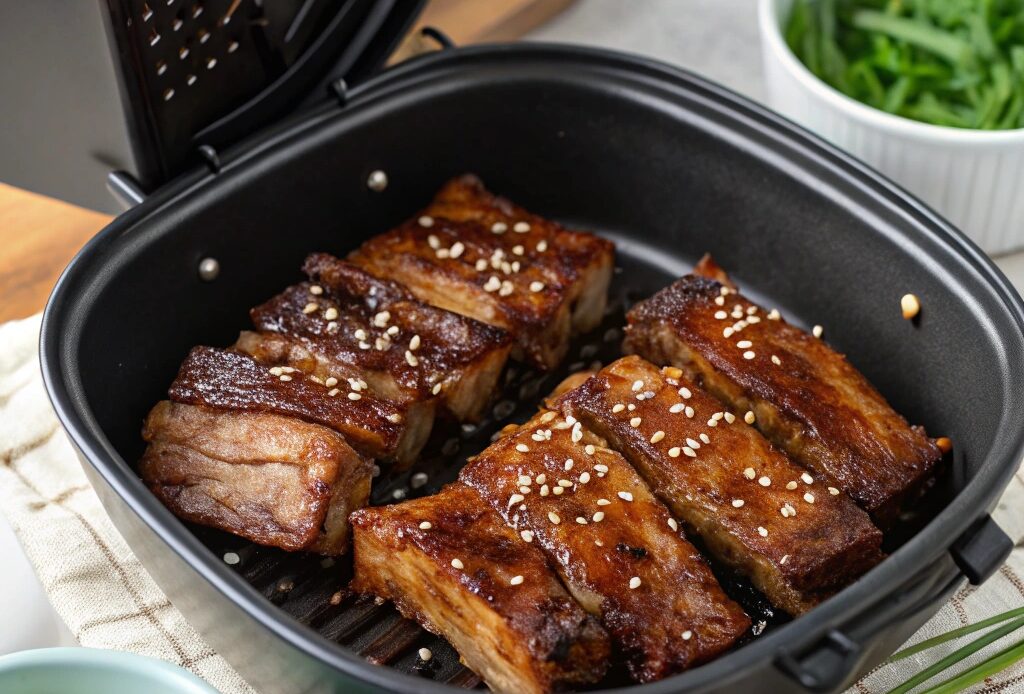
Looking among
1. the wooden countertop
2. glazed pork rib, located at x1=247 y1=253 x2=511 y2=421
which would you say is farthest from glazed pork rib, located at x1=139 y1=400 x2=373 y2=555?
the wooden countertop

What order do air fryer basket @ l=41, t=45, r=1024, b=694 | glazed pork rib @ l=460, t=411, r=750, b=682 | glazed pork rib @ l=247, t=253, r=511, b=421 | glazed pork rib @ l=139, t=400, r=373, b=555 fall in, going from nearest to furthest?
air fryer basket @ l=41, t=45, r=1024, b=694 → glazed pork rib @ l=460, t=411, r=750, b=682 → glazed pork rib @ l=139, t=400, r=373, b=555 → glazed pork rib @ l=247, t=253, r=511, b=421

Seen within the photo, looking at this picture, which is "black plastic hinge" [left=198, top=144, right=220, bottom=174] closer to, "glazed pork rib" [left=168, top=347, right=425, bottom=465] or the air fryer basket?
the air fryer basket

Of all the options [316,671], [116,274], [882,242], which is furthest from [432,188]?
[316,671]

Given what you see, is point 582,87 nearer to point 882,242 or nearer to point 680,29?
point 882,242

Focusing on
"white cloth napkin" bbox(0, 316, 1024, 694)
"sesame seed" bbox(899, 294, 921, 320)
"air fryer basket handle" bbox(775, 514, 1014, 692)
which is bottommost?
"white cloth napkin" bbox(0, 316, 1024, 694)

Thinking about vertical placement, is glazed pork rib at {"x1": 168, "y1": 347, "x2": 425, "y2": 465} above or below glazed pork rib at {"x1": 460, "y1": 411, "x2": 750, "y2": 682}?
above

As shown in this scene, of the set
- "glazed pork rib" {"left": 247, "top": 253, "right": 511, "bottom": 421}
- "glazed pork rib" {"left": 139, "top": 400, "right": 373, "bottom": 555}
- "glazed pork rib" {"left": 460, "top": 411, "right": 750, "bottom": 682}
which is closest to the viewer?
"glazed pork rib" {"left": 460, "top": 411, "right": 750, "bottom": 682}

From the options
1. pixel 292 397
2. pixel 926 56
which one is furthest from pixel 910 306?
pixel 292 397
